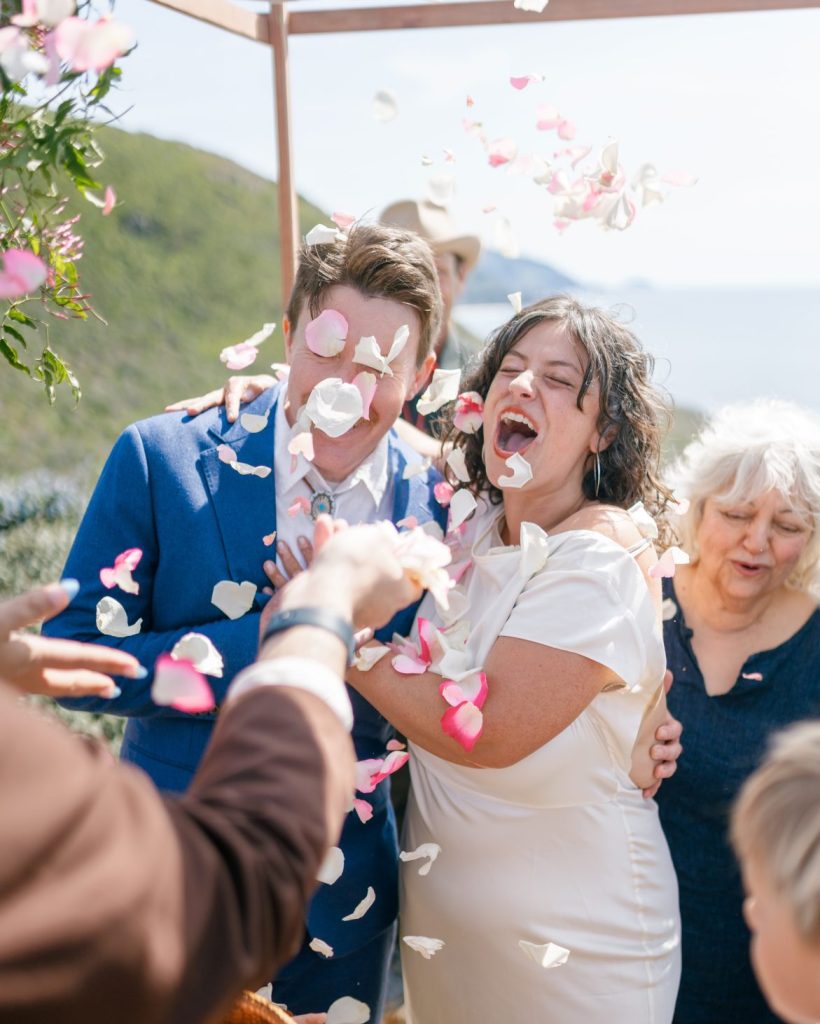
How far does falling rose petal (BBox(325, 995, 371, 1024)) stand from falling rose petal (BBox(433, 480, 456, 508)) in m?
1.20

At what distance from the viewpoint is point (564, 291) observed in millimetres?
2613

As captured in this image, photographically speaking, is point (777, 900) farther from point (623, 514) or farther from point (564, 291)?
point (564, 291)

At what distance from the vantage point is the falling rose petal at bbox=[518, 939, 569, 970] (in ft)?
7.29

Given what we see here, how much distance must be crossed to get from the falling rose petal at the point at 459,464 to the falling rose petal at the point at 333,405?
512 millimetres

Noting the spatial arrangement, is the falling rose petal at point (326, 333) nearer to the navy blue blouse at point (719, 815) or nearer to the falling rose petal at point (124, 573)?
the falling rose petal at point (124, 573)

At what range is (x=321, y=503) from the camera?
7.99 feet

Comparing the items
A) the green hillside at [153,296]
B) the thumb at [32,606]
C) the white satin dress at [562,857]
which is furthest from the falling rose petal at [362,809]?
the green hillside at [153,296]

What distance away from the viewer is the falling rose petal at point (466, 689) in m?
2.09

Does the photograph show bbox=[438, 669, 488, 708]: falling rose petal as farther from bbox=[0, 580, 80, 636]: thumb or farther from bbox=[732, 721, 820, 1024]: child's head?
bbox=[0, 580, 80, 636]: thumb

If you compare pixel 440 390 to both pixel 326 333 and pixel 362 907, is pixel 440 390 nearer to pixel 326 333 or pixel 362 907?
pixel 326 333

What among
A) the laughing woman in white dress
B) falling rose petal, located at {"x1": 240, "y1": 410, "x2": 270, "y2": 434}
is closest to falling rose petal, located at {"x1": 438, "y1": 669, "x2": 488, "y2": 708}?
the laughing woman in white dress

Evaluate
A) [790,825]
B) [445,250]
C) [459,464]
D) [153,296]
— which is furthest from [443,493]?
[153,296]

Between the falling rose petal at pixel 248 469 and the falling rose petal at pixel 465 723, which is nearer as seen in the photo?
the falling rose petal at pixel 465 723

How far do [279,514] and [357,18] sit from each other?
1.62m
